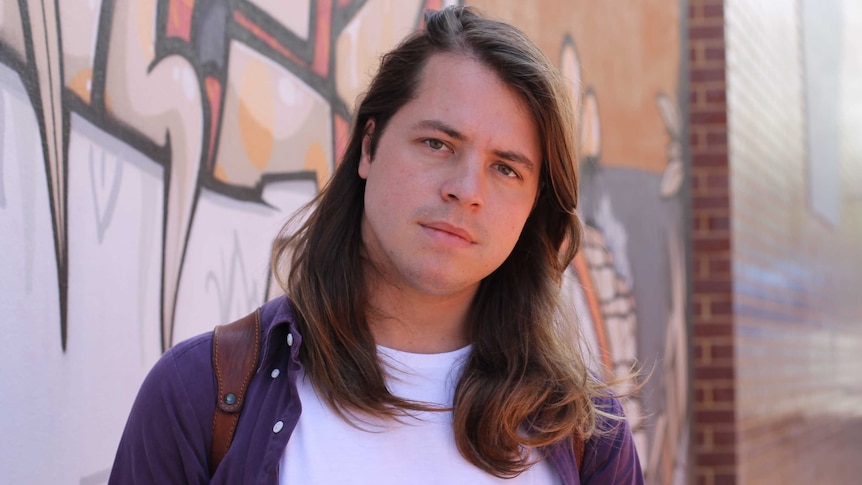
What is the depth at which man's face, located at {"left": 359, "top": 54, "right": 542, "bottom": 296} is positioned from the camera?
200cm

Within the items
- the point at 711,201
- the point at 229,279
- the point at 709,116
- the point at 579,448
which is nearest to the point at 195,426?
the point at 579,448

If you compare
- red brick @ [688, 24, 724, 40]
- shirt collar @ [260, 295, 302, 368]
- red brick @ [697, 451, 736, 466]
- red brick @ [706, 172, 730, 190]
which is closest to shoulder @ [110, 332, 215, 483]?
shirt collar @ [260, 295, 302, 368]

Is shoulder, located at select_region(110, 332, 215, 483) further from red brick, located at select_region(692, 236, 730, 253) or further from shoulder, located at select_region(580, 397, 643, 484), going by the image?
red brick, located at select_region(692, 236, 730, 253)

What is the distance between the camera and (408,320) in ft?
6.93

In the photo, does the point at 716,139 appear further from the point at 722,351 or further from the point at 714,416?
the point at 714,416

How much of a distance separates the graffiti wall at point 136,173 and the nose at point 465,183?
0.72 metres

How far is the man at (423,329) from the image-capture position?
1.84 m

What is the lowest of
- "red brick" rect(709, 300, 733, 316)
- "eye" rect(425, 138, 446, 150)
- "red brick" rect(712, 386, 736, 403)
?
"red brick" rect(712, 386, 736, 403)

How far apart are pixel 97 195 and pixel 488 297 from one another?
0.99 metres

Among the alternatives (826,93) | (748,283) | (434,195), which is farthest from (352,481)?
(826,93)

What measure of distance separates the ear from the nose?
0.78 feet

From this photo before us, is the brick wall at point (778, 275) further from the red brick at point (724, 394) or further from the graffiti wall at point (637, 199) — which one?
the graffiti wall at point (637, 199)

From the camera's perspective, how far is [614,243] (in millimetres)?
6070

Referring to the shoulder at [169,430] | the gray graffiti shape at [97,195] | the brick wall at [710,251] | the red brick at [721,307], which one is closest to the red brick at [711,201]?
the brick wall at [710,251]
